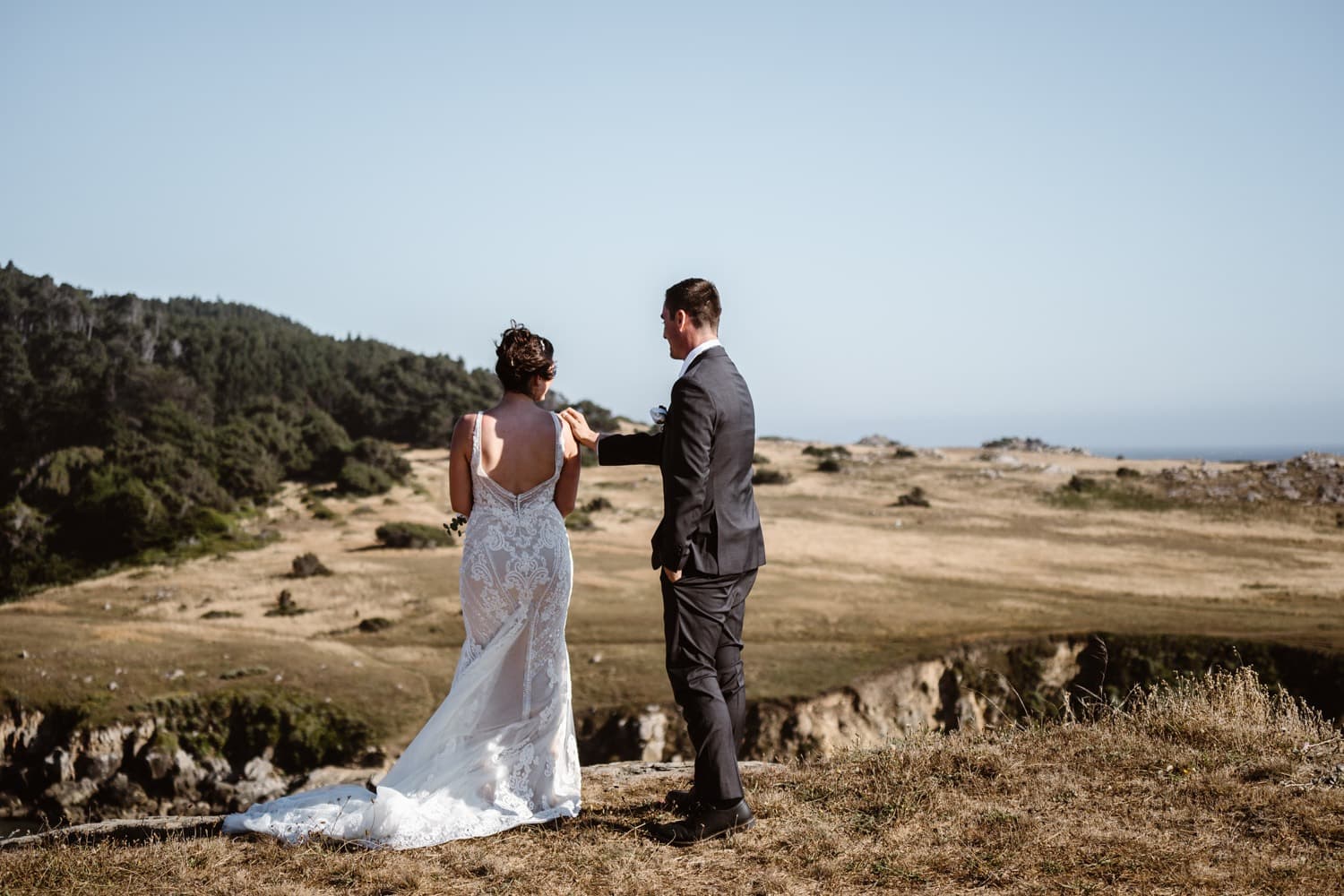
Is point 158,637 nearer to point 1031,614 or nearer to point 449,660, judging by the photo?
point 449,660

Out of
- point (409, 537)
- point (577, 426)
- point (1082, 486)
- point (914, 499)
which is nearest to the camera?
point (577, 426)

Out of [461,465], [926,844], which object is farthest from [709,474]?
[926,844]

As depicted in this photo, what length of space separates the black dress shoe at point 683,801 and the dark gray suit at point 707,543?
84mm

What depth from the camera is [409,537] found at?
1188 inches

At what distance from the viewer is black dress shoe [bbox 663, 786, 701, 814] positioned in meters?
5.57

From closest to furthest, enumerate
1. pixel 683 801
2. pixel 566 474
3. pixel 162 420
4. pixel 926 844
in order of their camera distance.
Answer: pixel 926 844 < pixel 683 801 < pixel 566 474 < pixel 162 420

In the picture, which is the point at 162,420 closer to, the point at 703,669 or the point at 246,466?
the point at 246,466

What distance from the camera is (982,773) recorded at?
6352 mm

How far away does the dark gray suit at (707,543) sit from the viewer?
5211mm

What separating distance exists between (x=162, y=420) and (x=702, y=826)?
49.5 metres

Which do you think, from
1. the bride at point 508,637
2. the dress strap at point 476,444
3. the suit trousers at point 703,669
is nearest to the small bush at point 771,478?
the bride at point 508,637

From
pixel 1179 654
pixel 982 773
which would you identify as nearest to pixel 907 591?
pixel 1179 654

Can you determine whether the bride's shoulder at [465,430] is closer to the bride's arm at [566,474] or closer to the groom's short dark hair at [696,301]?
the bride's arm at [566,474]

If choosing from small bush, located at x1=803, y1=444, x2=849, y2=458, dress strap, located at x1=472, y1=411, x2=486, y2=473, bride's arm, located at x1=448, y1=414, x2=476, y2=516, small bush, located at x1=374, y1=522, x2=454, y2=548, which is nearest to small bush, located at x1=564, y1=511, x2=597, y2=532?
small bush, located at x1=374, y1=522, x2=454, y2=548
